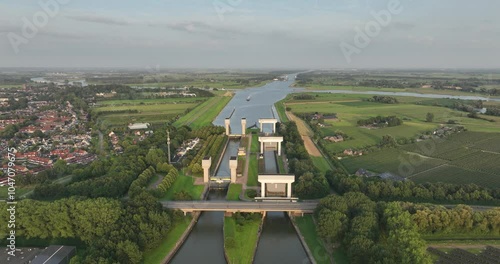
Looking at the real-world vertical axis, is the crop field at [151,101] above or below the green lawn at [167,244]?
above

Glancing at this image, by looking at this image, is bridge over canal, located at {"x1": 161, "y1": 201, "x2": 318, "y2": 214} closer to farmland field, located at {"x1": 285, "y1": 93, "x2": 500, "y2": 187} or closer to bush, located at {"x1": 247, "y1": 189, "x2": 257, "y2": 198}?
bush, located at {"x1": 247, "y1": 189, "x2": 257, "y2": 198}

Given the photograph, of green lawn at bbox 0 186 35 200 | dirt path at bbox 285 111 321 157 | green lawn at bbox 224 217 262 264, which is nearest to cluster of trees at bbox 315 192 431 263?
green lawn at bbox 224 217 262 264

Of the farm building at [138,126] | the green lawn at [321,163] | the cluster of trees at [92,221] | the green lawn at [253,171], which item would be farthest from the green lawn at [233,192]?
the farm building at [138,126]

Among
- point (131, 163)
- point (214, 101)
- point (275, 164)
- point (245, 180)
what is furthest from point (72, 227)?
point (214, 101)

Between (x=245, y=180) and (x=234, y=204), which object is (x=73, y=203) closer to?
(x=234, y=204)

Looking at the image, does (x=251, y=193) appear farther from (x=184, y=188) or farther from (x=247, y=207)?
(x=184, y=188)

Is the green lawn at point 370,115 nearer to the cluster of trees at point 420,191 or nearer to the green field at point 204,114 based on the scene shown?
the cluster of trees at point 420,191

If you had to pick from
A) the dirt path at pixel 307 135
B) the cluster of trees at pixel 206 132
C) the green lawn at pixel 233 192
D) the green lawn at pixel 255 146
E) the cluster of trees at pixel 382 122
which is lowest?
the green lawn at pixel 233 192
